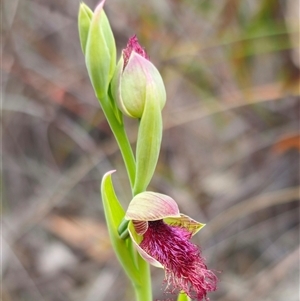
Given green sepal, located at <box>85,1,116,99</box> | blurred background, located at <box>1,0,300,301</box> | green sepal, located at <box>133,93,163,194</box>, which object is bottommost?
green sepal, located at <box>133,93,163,194</box>

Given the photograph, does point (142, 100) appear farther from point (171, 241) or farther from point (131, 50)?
point (171, 241)

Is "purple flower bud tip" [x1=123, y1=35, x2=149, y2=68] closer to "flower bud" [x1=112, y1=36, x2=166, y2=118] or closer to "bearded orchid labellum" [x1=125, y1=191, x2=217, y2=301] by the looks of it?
"flower bud" [x1=112, y1=36, x2=166, y2=118]

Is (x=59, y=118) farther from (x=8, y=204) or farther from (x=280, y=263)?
(x=280, y=263)

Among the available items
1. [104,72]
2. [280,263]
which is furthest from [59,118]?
[104,72]

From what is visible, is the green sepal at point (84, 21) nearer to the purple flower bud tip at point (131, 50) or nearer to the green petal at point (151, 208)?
the purple flower bud tip at point (131, 50)

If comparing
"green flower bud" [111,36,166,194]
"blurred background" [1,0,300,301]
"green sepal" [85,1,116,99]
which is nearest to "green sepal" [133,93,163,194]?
"green flower bud" [111,36,166,194]

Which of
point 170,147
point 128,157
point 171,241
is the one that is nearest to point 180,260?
point 171,241

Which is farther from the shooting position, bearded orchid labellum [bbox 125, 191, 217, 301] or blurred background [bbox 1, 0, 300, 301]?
blurred background [bbox 1, 0, 300, 301]
